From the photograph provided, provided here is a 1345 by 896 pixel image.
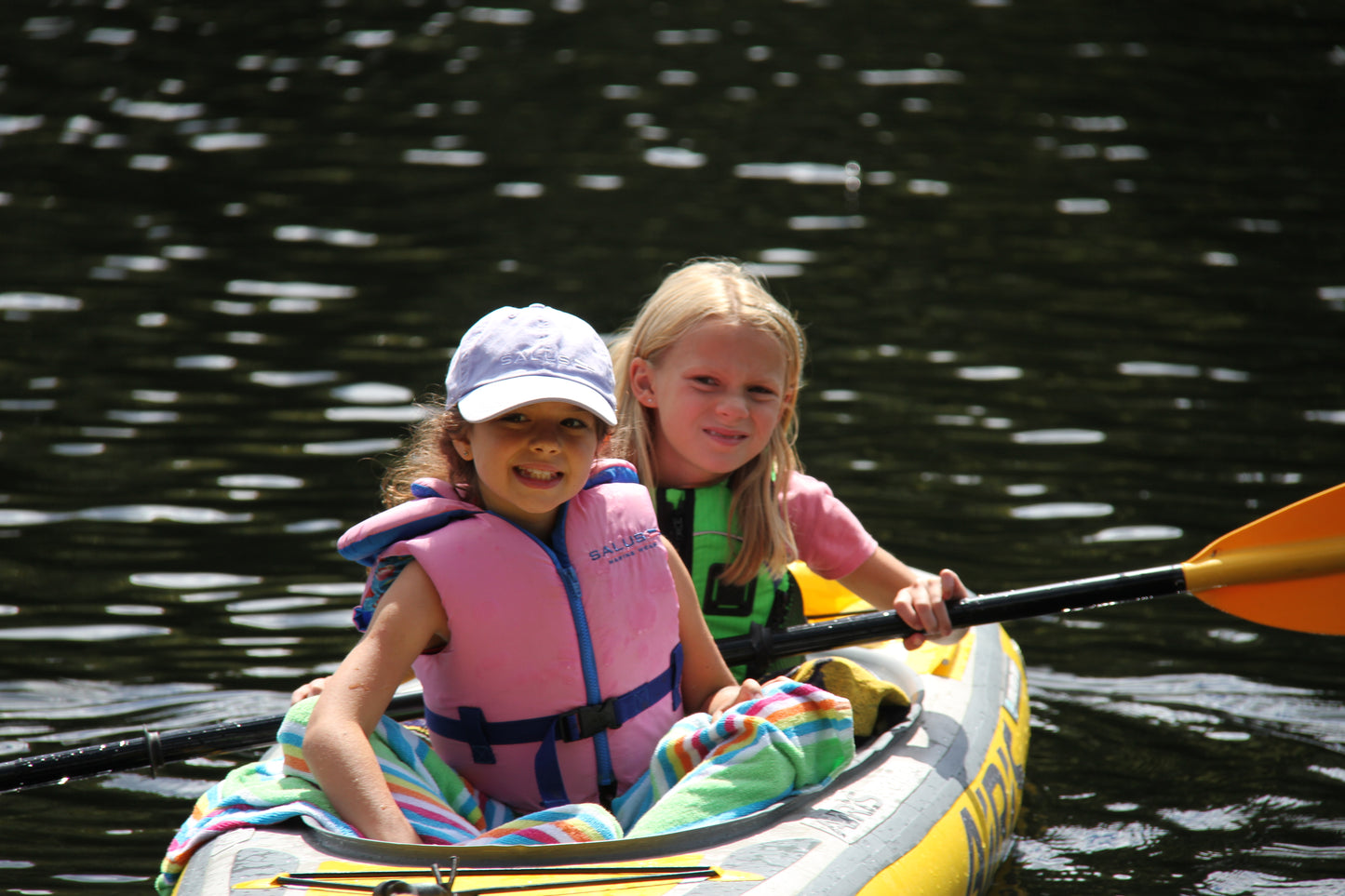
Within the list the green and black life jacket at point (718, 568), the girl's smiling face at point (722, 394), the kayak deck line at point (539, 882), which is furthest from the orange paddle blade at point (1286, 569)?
the kayak deck line at point (539, 882)

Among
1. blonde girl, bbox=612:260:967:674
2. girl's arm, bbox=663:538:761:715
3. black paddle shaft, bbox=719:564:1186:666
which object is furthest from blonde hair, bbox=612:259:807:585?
girl's arm, bbox=663:538:761:715

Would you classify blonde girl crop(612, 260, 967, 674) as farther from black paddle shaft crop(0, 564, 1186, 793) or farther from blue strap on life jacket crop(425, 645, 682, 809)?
blue strap on life jacket crop(425, 645, 682, 809)

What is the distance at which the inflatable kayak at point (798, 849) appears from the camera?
239cm

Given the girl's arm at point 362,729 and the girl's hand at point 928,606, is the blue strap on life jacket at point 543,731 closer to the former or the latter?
the girl's arm at point 362,729

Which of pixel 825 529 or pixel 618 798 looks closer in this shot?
pixel 618 798

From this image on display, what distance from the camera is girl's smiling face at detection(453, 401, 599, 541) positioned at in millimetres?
2756

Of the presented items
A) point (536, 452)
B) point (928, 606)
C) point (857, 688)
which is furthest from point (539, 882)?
point (928, 606)

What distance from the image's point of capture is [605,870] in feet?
7.90

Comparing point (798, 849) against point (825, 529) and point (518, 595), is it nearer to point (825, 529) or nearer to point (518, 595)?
point (518, 595)

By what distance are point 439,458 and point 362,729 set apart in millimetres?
591

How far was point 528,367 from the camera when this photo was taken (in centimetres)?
273

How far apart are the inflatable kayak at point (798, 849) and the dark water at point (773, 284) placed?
0.44 m

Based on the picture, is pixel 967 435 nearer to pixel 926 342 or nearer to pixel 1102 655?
pixel 926 342

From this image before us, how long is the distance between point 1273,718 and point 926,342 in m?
3.67
